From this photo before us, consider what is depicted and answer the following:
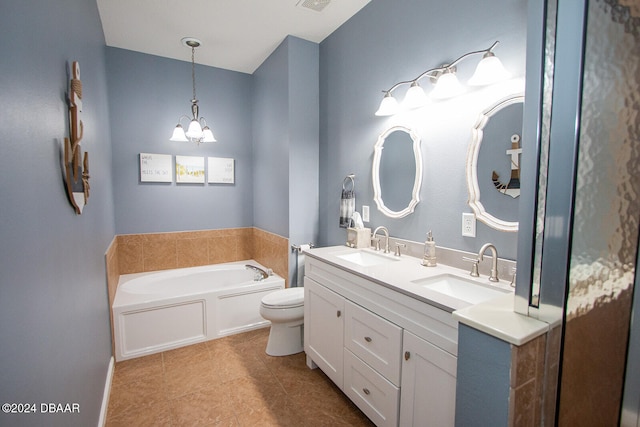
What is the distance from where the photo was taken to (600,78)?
0.79 meters

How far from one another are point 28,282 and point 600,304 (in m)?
1.58

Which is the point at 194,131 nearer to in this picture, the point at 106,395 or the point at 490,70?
the point at 106,395

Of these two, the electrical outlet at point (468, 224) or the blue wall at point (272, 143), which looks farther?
the blue wall at point (272, 143)

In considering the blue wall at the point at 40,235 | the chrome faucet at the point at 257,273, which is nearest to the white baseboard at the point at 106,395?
the blue wall at the point at 40,235

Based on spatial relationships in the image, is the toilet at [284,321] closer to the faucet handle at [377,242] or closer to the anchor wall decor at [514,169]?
the faucet handle at [377,242]

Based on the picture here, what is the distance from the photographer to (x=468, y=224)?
5.52ft

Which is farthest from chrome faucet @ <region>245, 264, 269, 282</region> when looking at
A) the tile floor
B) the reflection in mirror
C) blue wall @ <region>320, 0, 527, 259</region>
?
the reflection in mirror

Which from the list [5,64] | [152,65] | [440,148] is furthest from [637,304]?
[152,65]

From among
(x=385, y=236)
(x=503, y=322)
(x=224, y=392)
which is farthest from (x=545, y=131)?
(x=224, y=392)

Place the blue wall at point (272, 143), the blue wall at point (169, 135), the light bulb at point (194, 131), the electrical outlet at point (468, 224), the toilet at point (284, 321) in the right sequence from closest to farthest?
the electrical outlet at point (468, 224) → the toilet at point (284, 321) → the light bulb at point (194, 131) → the blue wall at point (272, 143) → the blue wall at point (169, 135)

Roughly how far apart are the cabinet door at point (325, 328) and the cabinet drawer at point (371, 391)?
94 mm

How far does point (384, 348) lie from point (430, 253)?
62cm

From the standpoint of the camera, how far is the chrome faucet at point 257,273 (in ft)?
10.5

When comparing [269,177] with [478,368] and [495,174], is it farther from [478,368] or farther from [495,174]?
[478,368]
